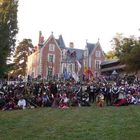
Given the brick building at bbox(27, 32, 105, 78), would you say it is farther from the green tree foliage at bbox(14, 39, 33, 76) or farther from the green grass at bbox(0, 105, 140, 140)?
the green grass at bbox(0, 105, 140, 140)

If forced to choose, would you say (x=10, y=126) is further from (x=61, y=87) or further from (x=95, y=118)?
(x=61, y=87)

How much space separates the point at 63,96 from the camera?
2861cm

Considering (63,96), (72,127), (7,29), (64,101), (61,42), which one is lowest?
(72,127)

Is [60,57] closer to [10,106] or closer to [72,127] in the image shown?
[10,106]

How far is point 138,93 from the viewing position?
30656mm

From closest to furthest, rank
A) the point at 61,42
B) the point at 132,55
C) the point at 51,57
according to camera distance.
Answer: the point at 132,55 → the point at 51,57 → the point at 61,42

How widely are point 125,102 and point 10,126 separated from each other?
12.8 meters

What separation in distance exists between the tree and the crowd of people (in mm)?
9864

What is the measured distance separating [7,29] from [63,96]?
17.0m

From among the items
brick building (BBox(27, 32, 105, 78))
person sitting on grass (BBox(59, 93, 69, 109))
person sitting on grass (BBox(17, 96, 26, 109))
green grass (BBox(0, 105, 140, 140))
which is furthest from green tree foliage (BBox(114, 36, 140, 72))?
green grass (BBox(0, 105, 140, 140))

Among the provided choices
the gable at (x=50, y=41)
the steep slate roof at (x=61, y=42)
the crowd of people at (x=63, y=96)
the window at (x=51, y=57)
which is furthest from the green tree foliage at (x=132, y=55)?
the crowd of people at (x=63, y=96)

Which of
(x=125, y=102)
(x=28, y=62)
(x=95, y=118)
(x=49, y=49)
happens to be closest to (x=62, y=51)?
(x=49, y=49)

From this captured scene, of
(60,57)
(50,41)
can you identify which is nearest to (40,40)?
(50,41)

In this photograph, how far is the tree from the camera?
4103 cm
